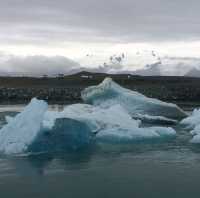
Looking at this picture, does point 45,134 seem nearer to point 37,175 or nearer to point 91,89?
point 37,175

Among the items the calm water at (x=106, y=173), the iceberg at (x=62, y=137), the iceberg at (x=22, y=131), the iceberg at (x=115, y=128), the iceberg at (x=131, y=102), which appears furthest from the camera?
the iceberg at (x=131, y=102)

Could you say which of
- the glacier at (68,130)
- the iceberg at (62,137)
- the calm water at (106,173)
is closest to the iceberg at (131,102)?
the glacier at (68,130)

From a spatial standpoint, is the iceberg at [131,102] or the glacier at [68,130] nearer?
the glacier at [68,130]

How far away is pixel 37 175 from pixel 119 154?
3.09m

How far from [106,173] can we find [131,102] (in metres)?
13.5

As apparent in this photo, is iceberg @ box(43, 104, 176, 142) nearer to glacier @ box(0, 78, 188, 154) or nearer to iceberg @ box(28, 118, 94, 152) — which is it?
glacier @ box(0, 78, 188, 154)

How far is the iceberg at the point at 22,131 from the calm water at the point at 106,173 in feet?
1.44

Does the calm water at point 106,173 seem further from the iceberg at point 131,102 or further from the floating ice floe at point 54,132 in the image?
the iceberg at point 131,102

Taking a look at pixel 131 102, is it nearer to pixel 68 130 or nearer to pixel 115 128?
pixel 115 128

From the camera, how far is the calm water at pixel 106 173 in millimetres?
9711

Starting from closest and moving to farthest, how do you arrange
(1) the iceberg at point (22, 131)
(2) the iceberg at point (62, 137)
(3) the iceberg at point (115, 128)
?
1. (1) the iceberg at point (22, 131)
2. (2) the iceberg at point (62, 137)
3. (3) the iceberg at point (115, 128)

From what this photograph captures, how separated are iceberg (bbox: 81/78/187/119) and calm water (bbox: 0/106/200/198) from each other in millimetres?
9631

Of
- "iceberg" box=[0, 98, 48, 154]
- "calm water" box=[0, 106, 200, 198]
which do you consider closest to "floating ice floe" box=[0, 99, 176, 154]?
"iceberg" box=[0, 98, 48, 154]

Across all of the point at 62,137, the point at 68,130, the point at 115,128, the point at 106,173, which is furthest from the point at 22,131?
the point at 115,128
